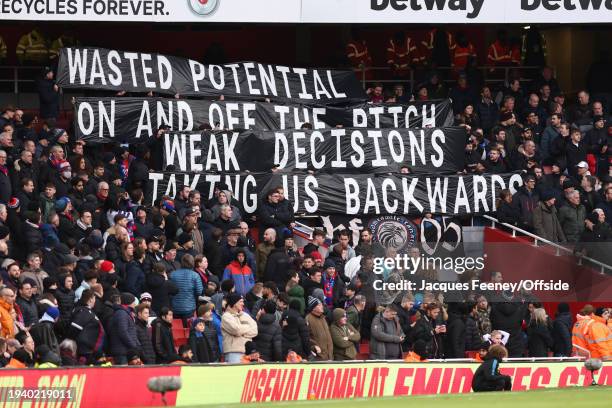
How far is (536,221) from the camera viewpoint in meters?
28.0

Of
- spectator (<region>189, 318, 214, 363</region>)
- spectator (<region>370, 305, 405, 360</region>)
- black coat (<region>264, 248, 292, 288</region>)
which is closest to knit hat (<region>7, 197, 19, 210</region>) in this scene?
spectator (<region>189, 318, 214, 363</region>)

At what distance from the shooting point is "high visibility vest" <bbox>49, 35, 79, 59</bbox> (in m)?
30.9

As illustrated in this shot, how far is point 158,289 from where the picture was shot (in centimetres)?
2259

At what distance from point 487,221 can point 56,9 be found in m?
8.19

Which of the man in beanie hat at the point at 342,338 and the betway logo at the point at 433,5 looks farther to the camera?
the betway logo at the point at 433,5

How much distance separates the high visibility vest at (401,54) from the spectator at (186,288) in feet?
34.4

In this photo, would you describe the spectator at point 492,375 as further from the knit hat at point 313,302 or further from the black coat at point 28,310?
the black coat at point 28,310

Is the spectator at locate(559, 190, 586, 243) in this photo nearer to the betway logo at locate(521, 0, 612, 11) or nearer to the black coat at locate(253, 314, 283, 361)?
the betway logo at locate(521, 0, 612, 11)

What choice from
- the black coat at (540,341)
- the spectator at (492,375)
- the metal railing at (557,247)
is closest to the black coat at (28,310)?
the spectator at (492,375)

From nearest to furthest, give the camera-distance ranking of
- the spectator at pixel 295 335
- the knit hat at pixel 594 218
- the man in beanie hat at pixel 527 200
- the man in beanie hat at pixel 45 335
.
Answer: the man in beanie hat at pixel 45 335
the spectator at pixel 295 335
the knit hat at pixel 594 218
the man in beanie hat at pixel 527 200

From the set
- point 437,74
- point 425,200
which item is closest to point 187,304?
point 425,200

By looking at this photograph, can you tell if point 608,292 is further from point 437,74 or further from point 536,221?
point 437,74

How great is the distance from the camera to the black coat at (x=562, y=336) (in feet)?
81.0

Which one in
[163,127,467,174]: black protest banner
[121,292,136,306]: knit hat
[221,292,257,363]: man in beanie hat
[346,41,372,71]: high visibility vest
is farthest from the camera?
[346,41,372,71]: high visibility vest
